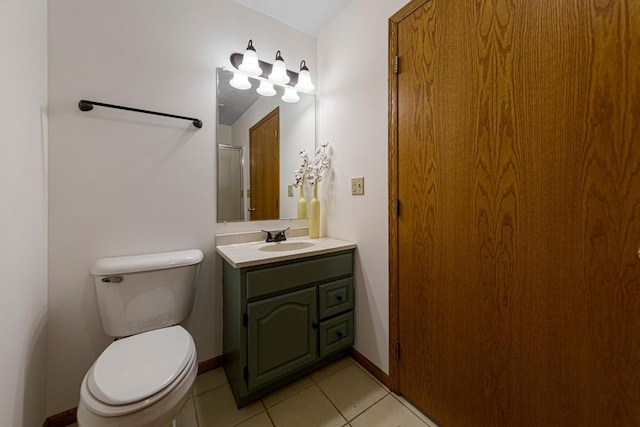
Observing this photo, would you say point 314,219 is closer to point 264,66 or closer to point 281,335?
point 281,335

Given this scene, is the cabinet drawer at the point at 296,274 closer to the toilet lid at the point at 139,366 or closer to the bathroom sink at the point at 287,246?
the bathroom sink at the point at 287,246

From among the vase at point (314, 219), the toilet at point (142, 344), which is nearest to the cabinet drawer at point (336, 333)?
the vase at point (314, 219)

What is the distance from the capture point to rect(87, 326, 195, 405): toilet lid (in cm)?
80

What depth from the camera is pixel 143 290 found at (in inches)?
47.1

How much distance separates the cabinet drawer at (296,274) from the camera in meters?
1.24

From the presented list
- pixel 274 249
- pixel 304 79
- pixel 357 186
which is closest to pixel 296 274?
pixel 274 249

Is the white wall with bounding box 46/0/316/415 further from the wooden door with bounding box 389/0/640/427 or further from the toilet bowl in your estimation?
the wooden door with bounding box 389/0/640/427

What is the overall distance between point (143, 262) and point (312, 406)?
113cm

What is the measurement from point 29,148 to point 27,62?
33 cm

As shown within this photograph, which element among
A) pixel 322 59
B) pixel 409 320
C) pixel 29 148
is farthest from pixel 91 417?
pixel 322 59

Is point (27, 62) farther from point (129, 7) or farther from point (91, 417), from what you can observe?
point (91, 417)

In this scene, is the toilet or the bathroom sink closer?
the toilet

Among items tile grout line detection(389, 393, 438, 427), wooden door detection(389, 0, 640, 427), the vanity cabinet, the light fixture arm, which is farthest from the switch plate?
tile grout line detection(389, 393, 438, 427)

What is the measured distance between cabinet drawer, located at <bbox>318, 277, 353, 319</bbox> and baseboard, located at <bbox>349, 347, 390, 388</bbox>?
32 cm
